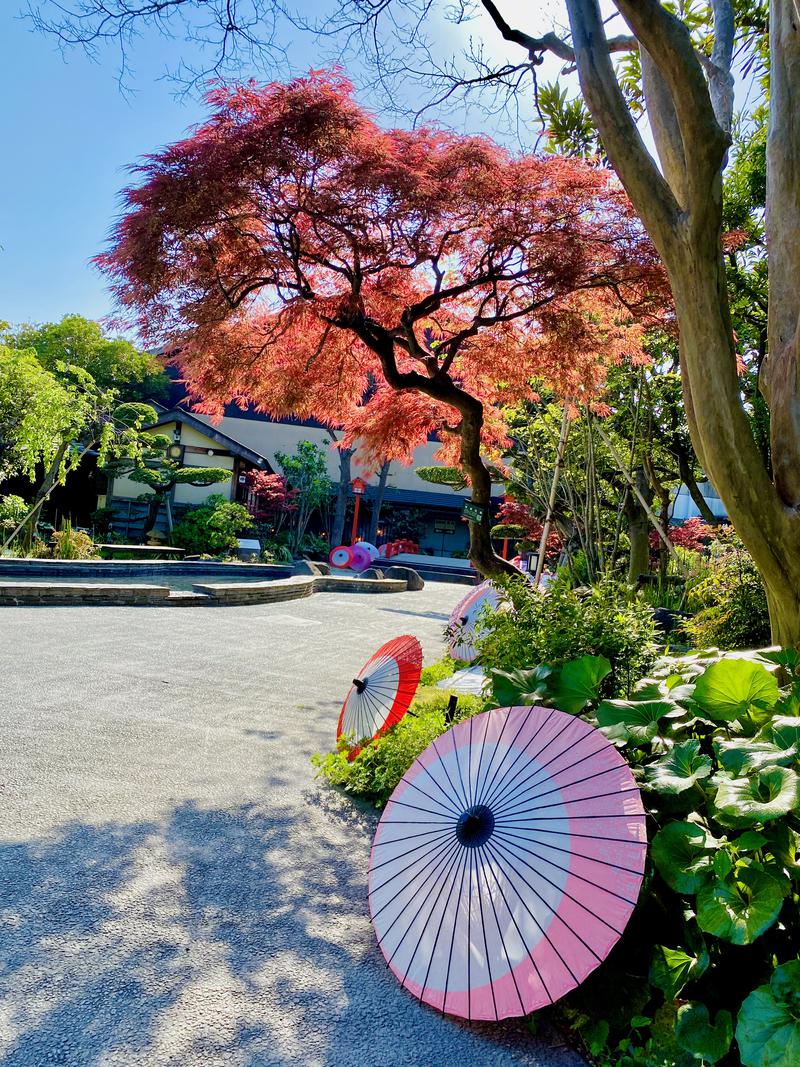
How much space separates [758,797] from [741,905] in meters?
0.28

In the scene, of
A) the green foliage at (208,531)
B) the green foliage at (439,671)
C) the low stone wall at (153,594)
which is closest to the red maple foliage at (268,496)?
the green foliage at (208,531)

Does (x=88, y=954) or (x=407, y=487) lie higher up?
(x=407, y=487)

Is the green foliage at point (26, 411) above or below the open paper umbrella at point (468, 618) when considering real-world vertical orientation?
above

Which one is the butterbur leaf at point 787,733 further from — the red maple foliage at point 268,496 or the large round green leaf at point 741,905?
the red maple foliage at point 268,496

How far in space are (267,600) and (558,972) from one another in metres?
11.4

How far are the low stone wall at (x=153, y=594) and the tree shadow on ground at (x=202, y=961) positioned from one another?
22.7 feet

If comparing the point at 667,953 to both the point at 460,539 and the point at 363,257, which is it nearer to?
the point at 363,257

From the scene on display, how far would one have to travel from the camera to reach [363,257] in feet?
18.8

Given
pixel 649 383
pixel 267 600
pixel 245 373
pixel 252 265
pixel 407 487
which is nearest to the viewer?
pixel 252 265

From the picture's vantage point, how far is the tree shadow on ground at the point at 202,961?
6.45 ft

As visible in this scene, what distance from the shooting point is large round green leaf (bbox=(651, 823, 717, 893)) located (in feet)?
6.40

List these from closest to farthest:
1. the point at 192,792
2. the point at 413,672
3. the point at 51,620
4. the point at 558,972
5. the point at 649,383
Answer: the point at 558,972
the point at 192,792
the point at 413,672
the point at 51,620
the point at 649,383

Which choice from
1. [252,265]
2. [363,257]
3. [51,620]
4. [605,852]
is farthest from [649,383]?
[605,852]

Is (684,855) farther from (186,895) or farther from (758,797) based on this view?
(186,895)
